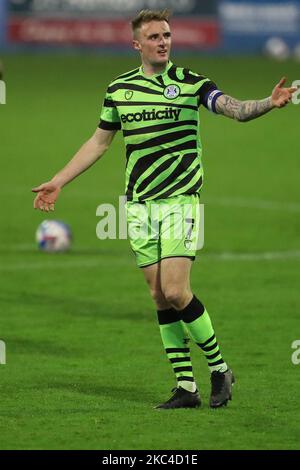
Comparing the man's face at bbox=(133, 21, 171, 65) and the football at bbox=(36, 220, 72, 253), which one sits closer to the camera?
the man's face at bbox=(133, 21, 171, 65)

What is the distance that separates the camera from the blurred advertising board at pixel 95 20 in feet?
153

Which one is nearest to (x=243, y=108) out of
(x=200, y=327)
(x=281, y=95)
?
(x=281, y=95)

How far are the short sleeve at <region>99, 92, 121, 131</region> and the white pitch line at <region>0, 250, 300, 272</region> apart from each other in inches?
260

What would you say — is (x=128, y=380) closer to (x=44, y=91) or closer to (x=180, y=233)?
(x=180, y=233)

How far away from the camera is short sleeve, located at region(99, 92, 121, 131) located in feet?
32.1

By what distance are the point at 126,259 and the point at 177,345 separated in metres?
7.57

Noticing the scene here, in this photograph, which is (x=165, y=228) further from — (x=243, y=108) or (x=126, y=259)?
(x=126, y=259)

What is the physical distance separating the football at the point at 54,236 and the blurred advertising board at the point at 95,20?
2935cm

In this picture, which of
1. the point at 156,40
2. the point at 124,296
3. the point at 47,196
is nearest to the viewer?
the point at 156,40

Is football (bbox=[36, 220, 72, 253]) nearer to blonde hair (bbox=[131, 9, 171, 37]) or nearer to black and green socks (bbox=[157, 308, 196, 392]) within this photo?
black and green socks (bbox=[157, 308, 196, 392])

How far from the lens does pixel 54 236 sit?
691 inches

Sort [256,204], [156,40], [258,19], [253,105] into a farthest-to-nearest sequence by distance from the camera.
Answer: [258,19]
[256,204]
[156,40]
[253,105]

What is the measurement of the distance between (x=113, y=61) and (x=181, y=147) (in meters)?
35.9
